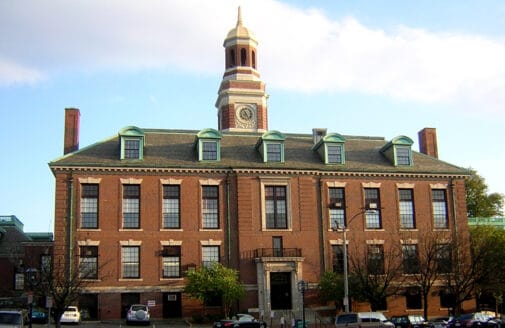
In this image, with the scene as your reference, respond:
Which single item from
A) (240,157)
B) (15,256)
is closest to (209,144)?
(240,157)

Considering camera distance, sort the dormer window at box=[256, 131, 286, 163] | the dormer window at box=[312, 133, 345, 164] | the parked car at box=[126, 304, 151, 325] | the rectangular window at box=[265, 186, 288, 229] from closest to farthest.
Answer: the parked car at box=[126, 304, 151, 325], the rectangular window at box=[265, 186, 288, 229], the dormer window at box=[256, 131, 286, 163], the dormer window at box=[312, 133, 345, 164]

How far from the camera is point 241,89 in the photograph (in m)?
81.9

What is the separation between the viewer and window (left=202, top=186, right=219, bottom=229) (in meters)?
57.9

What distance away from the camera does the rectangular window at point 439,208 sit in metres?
62.2

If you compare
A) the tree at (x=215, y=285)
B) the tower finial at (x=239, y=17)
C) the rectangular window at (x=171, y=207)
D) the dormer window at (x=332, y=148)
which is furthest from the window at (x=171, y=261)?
the tower finial at (x=239, y=17)

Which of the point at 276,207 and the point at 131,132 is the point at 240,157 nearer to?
the point at 276,207

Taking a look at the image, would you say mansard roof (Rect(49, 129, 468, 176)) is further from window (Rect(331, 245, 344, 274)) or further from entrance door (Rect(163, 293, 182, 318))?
entrance door (Rect(163, 293, 182, 318))

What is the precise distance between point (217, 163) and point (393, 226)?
1645 cm

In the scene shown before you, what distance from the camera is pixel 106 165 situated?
56375 millimetres

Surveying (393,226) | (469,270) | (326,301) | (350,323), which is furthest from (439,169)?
(350,323)

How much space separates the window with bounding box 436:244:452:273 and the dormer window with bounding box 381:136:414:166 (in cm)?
953

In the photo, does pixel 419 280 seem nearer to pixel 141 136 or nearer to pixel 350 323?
pixel 350 323

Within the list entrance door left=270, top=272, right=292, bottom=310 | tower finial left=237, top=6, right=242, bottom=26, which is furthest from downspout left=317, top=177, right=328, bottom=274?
tower finial left=237, top=6, right=242, bottom=26

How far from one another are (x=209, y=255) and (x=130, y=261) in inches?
254
